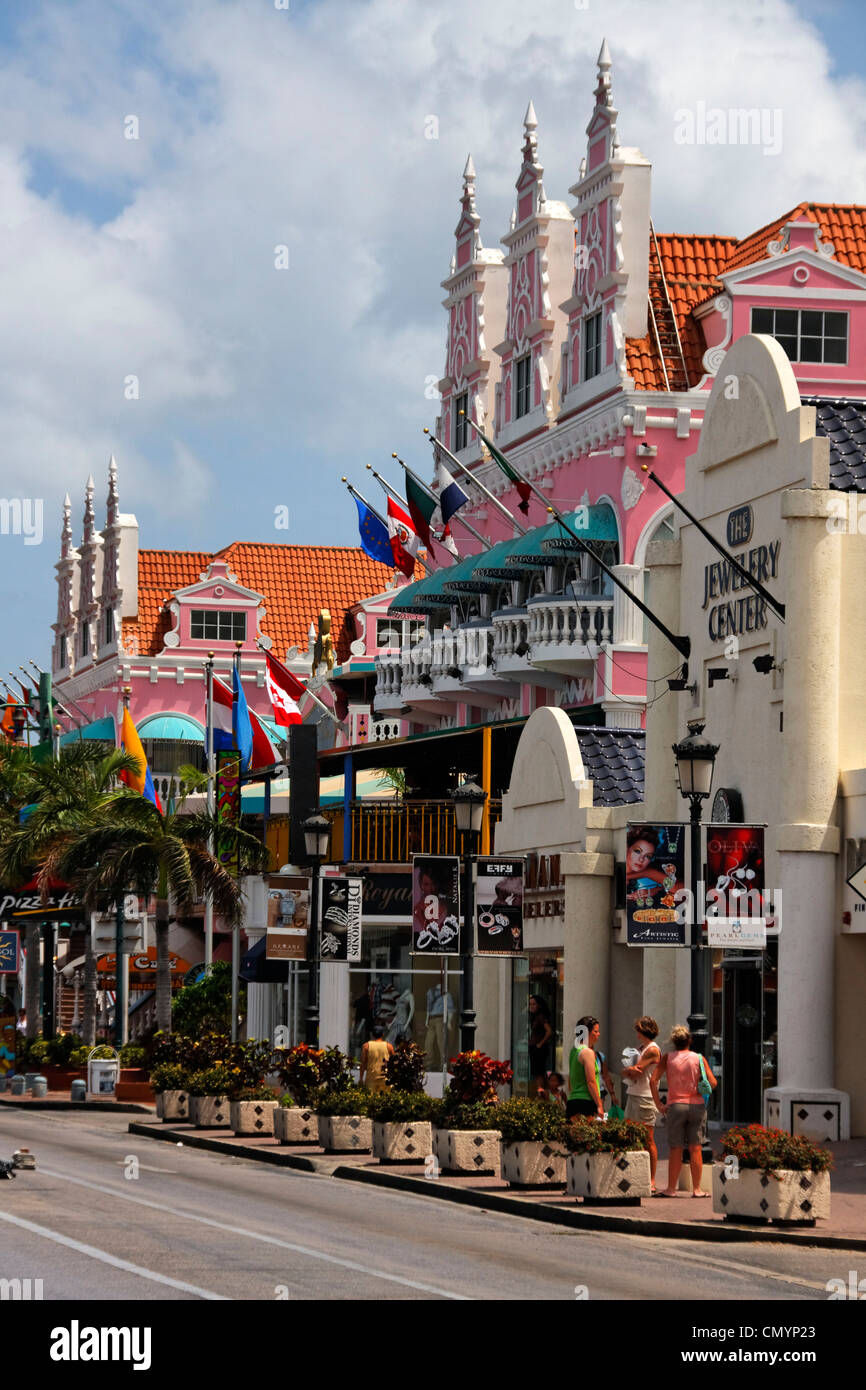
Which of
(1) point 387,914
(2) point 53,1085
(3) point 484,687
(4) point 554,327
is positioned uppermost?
(4) point 554,327

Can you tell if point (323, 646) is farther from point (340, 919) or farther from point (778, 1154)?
point (778, 1154)

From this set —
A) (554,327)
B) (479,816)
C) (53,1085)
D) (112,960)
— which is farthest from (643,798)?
(112,960)

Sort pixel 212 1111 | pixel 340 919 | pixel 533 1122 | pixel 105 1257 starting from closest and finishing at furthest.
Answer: pixel 105 1257 → pixel 533 1122 → pixel 340 919 → pixel 212 1111

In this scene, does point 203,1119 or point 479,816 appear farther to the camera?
point 203,1119

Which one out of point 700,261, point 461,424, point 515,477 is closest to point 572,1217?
point 515,477

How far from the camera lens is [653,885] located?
86.7 feet

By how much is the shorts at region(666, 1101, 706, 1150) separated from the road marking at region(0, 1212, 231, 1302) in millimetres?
6731

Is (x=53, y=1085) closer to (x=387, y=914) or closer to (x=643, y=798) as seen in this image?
(x=387, y=914)

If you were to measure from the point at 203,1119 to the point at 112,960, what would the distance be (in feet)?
96.0

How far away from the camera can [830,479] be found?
28938 mm

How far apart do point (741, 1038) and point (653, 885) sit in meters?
4.73

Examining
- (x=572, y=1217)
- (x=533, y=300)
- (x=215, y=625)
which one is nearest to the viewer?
(x=572, y=1217)
